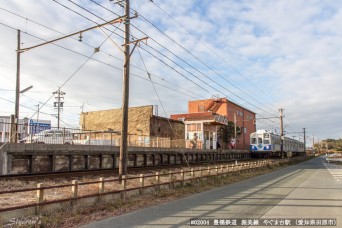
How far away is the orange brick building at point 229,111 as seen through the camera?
64.9m

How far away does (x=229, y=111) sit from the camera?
66.2 metres

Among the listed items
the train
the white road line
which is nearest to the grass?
the white road line

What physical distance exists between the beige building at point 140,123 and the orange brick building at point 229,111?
13.4 metres

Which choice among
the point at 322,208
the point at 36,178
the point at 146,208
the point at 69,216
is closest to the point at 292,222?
the point at 322,208

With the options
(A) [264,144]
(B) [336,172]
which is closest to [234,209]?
(B) [336,172]

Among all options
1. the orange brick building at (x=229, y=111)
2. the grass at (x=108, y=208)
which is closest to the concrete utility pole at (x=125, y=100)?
the grass at (x=108, y=208)

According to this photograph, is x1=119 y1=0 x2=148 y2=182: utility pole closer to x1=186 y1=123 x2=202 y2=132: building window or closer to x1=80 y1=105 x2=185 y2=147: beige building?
x1=80 y1=105 x2=185 y2=147: beige building

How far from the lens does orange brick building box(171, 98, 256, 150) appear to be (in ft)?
213

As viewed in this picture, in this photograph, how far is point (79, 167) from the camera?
19312mm

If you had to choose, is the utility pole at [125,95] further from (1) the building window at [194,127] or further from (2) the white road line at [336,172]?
(1) the building window at [194,127]
